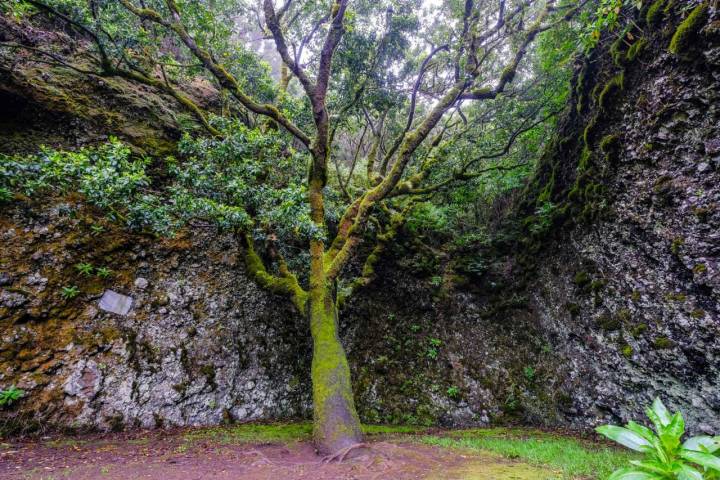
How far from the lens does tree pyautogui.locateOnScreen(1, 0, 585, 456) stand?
261 inches

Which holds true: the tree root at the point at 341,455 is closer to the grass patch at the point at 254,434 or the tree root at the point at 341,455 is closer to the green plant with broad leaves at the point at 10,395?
the grass patch at the point at 254,434

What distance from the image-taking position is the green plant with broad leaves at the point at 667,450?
173cm

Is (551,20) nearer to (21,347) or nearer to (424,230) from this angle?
(424,230)

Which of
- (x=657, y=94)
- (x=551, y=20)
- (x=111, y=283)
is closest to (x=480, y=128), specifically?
(x=551, y=20)

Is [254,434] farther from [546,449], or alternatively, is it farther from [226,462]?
[546,449]

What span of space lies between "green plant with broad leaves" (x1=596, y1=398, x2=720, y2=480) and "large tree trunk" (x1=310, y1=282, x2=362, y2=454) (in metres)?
4.11

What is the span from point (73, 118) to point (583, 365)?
1461cm

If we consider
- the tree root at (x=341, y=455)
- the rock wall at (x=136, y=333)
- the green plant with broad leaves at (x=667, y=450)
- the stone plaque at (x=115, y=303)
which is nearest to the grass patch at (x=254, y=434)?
the rock wall at (x=136, y=333)

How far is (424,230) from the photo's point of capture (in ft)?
39.0

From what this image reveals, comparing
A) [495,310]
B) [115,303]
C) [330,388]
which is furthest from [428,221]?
[115,303]

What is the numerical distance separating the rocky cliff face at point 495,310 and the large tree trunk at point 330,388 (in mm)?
2519

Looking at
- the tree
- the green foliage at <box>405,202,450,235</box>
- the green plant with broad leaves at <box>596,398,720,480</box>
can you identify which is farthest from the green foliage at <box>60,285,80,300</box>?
the green foliage at <box>405,202,450,235</box>

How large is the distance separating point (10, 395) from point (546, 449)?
926cm

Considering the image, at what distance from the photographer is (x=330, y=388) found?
5715mm
